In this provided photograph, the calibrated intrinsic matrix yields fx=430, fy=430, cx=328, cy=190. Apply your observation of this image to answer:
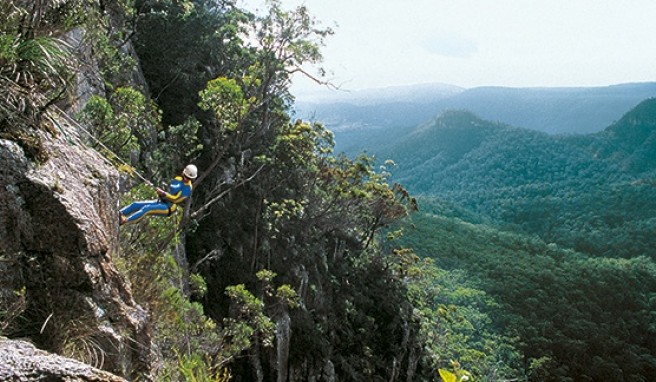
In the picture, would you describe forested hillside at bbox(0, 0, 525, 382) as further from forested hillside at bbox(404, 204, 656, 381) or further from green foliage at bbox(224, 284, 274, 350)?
forested hillside at bbox(404, 204, 656, 381)

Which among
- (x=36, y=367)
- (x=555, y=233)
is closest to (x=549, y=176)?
(x=555, y=233)

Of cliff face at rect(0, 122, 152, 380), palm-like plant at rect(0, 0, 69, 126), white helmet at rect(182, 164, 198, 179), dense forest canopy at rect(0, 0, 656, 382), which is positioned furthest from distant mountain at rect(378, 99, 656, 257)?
palm-like plant at rect(0, 0, 69, 126)

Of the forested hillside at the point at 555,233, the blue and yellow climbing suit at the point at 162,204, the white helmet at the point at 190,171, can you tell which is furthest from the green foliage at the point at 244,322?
the forested hillside at the point at 555,233

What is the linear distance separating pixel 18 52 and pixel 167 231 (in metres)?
6.03

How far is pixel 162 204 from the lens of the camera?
6859 mm

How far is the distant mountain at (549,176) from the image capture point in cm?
8719

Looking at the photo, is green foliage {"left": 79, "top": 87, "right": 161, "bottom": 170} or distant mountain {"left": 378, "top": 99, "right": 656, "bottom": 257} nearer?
green foliage {"left": 79, "top": 87, "right": 161, "bottom": 170}

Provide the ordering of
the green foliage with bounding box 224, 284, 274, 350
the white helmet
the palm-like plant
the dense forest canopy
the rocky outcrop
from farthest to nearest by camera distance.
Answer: the green foliage with bounding box 224, 284, 274, 350 → the white helmet → the dense forest canopy → the palm-like plant → the rocky outcrop

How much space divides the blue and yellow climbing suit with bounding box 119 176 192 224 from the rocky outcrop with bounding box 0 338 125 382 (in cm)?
412

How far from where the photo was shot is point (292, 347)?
66.5 ft

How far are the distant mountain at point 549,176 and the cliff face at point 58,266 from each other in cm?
9378

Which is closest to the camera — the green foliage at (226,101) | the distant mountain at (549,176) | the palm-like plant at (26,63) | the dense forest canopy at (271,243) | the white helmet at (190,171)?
the palm-like plant at (26,63)

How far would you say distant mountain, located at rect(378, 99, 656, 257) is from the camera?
87.2 meters

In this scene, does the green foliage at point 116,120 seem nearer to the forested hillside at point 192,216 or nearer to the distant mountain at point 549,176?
the forested hillside at point 192,216
